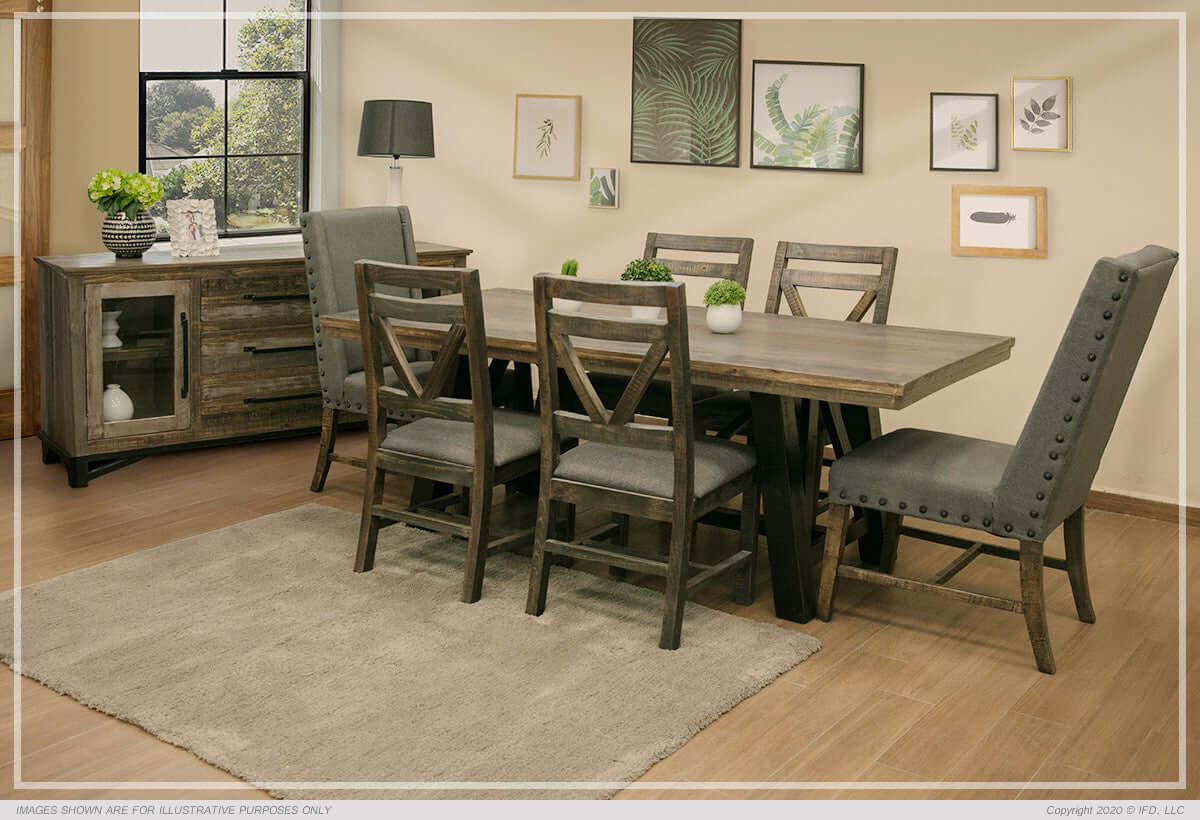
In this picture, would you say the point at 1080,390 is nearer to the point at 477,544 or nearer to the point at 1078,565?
the point at 1078,565

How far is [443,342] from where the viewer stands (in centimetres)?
368

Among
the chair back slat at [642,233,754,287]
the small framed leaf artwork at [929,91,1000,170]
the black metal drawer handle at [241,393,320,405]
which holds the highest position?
the small framed leaf artwork at [929,91,1000,170]

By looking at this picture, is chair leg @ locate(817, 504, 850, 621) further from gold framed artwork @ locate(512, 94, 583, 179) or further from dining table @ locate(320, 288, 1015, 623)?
gold framed artwork @ locate(512, 94, 583, 179)

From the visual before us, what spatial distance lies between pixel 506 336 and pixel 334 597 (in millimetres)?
880

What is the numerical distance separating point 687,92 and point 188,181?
7.49ft

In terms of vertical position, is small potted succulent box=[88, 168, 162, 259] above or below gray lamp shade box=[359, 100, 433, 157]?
below

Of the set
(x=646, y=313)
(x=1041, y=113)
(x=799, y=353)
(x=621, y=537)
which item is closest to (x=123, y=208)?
(x=646, y=313)

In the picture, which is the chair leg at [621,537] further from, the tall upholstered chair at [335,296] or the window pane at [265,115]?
the window pane at [265,115]

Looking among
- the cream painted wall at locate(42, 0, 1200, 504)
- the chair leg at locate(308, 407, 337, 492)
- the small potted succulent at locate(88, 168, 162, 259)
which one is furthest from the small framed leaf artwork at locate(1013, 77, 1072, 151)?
the small potted succulent at locate(88, 168, 162, 259)

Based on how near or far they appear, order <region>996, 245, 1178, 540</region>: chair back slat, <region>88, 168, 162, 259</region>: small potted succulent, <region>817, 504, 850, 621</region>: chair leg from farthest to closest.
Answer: <region>88, 168, 162, 259</region>: small potted succulent
<region>817, 504, 850, 621</region>: chair leg
<region>996, 245, 1178, 540</region>: chair back slat

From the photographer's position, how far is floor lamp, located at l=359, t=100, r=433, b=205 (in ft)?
18.3

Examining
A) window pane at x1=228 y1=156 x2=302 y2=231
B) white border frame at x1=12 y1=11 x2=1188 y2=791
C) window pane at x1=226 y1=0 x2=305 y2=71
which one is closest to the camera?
white border frame at x1=12 y1=11 x2=1188 y2=791

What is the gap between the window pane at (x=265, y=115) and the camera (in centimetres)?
602

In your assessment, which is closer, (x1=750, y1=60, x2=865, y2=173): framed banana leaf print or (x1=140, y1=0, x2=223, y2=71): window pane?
(x1=750, y1=60, x2=865, y2=173): framed banana leaf print
